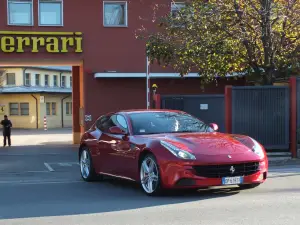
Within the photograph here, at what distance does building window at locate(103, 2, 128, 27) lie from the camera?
24.3 meters

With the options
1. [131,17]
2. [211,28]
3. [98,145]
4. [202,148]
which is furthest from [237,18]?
[131,17]

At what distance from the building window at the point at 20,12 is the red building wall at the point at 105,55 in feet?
1.04

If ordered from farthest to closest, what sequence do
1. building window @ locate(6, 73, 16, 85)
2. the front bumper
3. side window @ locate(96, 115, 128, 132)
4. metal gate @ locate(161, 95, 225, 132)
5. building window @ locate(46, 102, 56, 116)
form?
building window @ locate(6, 73, 16, 85) < building window @ locate(46, 102, 56, 116) < metal gate @ locate(161, 95, 225, 132) < side window @ locate(96, 115, 128, 132) < the front bumper

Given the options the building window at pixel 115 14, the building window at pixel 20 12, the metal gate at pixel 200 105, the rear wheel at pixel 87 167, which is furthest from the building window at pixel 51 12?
the rear wheel at pixel 87 167

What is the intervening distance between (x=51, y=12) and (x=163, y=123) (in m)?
15.7

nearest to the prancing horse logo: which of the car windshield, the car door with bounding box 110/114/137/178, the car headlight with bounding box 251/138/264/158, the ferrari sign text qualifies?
the car headlight with bounding box 251/138/264/158

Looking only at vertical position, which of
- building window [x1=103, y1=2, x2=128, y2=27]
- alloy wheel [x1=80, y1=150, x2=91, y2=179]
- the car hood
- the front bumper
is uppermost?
building window [x1=103, y1=2, x2=128, y2=27]

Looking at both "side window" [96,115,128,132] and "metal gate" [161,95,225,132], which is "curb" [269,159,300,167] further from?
A: "side window" [96,115,128,132]

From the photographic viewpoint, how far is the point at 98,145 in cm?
1053

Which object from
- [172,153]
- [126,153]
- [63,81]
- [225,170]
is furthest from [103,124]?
[63,81]

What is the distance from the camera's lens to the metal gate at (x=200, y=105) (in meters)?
17.6

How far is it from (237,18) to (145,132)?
21.8 feet

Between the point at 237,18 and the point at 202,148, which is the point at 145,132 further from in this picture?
the point at 237,18

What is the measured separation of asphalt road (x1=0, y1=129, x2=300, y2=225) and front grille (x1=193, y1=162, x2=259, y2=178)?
381mm
